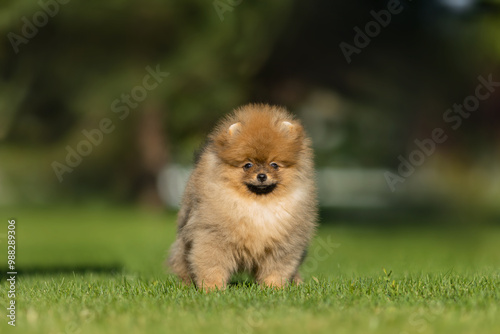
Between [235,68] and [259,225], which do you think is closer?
[259,225]

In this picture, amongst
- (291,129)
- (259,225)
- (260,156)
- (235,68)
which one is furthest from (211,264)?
(235,68)

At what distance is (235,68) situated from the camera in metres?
15.7

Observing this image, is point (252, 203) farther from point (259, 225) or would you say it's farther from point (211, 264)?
point (211, 264)

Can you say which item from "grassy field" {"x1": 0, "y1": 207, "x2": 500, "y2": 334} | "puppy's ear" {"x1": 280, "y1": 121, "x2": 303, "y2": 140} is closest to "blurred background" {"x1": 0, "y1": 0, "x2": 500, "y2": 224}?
"grassy field" {"x1": 0, "y1": 207, "x2": 500, "y2": 334}

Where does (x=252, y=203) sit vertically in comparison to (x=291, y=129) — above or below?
below

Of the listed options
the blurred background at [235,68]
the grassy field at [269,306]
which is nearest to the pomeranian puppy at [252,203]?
the grassy field at [269,306]

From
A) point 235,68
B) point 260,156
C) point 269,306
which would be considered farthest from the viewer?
point 235,68

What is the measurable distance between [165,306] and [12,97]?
998 centimetres

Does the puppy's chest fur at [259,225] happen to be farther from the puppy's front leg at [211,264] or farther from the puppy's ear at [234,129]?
the puppy's ear at [234,129]

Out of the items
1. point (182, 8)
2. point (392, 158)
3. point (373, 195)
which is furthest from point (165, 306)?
point (373, 195)

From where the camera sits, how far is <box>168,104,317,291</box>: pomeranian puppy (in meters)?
6.07

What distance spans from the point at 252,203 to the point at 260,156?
0.38 m

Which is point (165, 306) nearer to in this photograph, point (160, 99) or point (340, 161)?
point (160, 99)

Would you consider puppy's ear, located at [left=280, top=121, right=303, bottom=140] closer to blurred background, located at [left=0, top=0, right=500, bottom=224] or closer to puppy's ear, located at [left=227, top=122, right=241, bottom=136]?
puppy's ear, located at [left=227, top=122, right=241, bottom=136]
